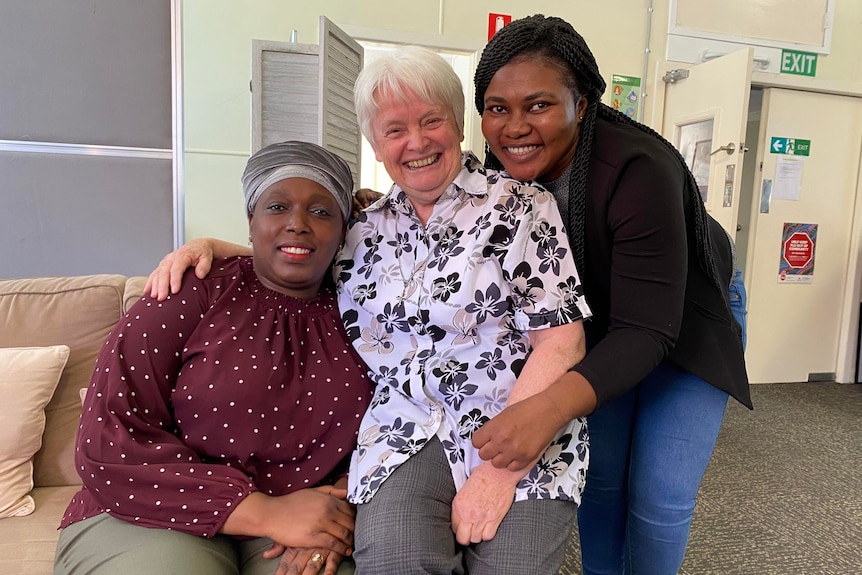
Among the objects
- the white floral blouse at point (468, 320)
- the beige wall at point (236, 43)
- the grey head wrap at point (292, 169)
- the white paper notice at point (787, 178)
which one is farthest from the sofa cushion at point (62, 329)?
the white paper notice at point (787, 178)

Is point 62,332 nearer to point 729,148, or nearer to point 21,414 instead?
point 21,414

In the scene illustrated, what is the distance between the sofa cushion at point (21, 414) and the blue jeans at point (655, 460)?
52.5 inches

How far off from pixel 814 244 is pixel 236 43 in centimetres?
425

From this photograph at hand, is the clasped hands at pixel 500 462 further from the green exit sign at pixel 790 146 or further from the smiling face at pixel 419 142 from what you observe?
the green exit sign at pixel 790 146

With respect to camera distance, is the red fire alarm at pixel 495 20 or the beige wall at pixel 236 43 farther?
the red fire alarm at pixel 495 20

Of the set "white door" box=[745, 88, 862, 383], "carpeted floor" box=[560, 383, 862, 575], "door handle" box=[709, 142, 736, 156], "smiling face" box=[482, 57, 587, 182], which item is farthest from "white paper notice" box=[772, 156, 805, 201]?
"smiling face" box=[482, 57, 587, 182]

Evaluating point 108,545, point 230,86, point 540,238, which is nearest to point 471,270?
point 540,238

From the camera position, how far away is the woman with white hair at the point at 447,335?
981 millimetres

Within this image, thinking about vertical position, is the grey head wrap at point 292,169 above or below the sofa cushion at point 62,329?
above

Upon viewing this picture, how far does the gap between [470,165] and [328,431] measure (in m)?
0.63

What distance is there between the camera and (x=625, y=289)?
110 cm

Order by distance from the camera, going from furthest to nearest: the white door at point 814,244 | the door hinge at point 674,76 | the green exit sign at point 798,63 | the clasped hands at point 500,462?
the white door at point 814,244, the green exit sign at point 798,63, the door hinge at point 674,76, the clasped hands at point 500,462

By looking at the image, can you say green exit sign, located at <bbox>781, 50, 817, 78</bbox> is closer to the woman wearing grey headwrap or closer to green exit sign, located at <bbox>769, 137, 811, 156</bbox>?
green exit sign, located at <bbox>769, 137, 811, 156</bbox>

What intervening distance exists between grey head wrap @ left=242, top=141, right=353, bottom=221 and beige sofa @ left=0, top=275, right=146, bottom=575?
23.2 inches
